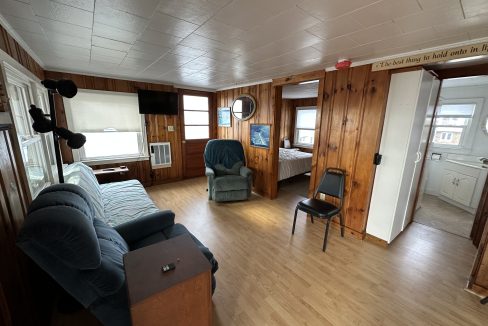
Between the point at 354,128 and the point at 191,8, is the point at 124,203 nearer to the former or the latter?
the point at 191,8

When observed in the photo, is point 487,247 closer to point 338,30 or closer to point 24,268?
point 338,30

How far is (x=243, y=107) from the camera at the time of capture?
13.5 ft

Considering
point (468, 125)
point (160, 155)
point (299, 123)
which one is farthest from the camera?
point (299, 123)

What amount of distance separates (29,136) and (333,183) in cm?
347

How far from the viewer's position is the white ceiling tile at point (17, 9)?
129 centimetres

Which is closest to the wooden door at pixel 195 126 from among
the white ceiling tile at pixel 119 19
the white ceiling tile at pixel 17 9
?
the white ceiling tile at pixel 119 19

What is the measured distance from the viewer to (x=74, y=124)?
344 cm

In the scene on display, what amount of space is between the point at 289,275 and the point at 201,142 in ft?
12.8

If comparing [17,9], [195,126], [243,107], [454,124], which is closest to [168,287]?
[17,9]

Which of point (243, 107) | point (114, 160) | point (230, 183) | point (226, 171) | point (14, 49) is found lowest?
point (230, 183)

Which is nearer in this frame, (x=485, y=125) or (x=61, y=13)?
(x=61, y=13)

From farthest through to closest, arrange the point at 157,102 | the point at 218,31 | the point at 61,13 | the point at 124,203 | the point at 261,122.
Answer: the point at 157,102 < the point at 261,122 < the point at 124,203 < the point at 218,31 < the point at 61,13

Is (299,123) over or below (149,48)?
below

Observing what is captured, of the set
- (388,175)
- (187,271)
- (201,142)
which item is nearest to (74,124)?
(201,142)
